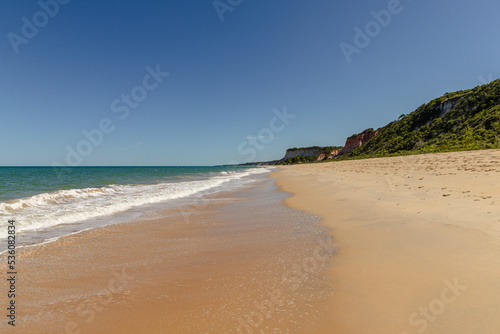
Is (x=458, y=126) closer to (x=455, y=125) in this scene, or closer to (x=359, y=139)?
(x=455, y=125)

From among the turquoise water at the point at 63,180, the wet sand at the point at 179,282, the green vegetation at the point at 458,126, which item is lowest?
the wet sand at the point at 179,282

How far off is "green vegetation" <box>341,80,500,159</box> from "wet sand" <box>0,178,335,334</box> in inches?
1070

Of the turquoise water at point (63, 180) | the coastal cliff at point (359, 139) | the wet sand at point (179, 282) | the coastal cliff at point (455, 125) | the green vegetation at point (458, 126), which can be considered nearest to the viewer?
the wet sand at point (179, 282)

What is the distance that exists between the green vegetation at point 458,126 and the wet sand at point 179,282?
89.2 ft

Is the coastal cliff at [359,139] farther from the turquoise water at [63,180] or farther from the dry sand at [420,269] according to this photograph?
the dry sand at [420,269]

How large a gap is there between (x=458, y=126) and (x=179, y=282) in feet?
148

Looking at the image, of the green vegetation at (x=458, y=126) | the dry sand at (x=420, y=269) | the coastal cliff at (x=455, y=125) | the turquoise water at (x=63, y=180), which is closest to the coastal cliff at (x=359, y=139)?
the coastal cliff at (x=455, y=125)

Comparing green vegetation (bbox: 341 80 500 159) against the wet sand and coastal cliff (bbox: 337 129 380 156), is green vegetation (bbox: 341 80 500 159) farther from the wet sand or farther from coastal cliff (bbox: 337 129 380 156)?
coastal cliff (bbox: 337 129 380 156)

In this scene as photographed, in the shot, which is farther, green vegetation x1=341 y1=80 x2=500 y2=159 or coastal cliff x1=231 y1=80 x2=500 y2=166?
coastal cliff x1=231 y1=80 x2=500 y2=166

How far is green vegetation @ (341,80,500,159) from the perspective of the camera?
2770 cm

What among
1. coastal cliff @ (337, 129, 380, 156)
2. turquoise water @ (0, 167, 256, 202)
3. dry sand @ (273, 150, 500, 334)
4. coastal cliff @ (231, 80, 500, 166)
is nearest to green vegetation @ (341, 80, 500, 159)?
coastal cliff @ (231, 80, 500, 166)

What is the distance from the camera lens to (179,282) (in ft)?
12.6

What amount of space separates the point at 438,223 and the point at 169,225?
23.9ft

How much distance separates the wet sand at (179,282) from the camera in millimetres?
2814
